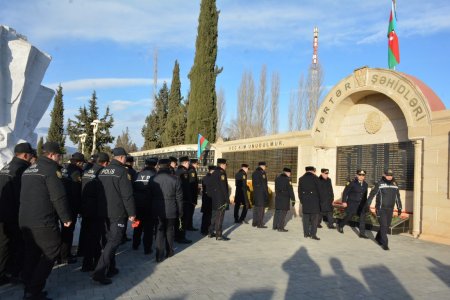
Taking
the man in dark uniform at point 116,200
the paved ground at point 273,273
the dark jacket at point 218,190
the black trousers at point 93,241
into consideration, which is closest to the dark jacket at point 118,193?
the man in dark uniform at point 116,200

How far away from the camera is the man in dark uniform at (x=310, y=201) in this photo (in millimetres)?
8742

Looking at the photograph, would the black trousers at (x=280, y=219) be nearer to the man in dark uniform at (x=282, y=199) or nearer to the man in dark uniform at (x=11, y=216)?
the man in dark uniform at (x=282, y=199)

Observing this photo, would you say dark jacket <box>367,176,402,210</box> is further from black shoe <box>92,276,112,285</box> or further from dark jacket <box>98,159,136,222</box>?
black shoe <box>92,276,112,285</box>

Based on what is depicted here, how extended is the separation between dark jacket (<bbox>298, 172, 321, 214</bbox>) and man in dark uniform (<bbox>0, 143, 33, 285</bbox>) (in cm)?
589

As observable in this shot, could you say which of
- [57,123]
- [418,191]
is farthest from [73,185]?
[57,123]

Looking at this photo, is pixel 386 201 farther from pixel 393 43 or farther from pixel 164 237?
pixel 393 43

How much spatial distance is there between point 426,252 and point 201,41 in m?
18.1

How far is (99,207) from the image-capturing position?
5.34 metres

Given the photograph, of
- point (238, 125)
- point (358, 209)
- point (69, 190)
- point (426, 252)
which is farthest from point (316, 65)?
point (69, 190)

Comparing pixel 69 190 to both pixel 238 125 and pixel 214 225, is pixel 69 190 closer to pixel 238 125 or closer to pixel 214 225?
pixel 214 225

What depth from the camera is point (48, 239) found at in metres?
4.39

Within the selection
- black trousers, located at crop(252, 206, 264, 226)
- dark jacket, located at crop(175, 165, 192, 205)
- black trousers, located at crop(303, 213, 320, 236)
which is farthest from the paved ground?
black trousers, located at crop(252, 206, 264, 226)

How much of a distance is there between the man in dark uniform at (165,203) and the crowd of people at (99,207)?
0.06ft

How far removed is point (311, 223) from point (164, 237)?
3842 mm
